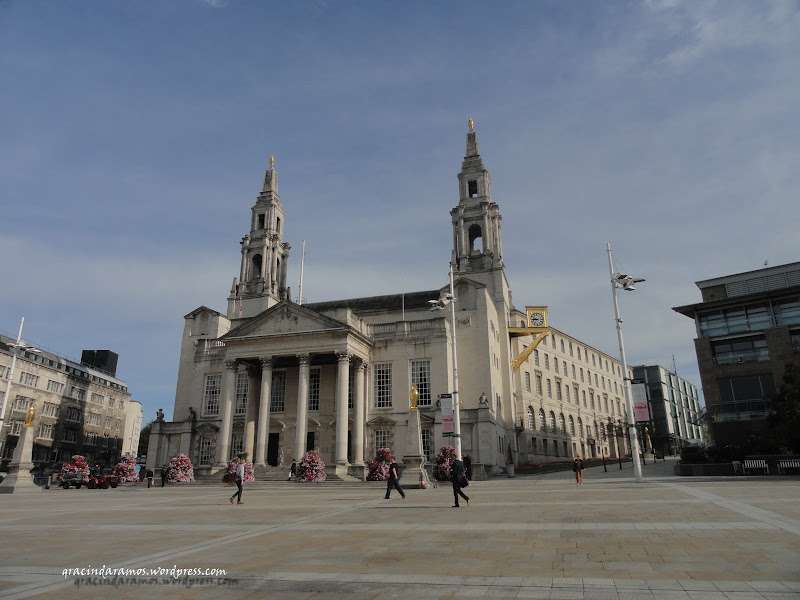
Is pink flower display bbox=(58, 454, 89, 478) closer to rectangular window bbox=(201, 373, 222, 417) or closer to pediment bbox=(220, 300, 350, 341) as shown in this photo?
rectangular window bbox=(201, 373, 222, 417)

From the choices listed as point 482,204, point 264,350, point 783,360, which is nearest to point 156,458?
point 264,350

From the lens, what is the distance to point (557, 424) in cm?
6969

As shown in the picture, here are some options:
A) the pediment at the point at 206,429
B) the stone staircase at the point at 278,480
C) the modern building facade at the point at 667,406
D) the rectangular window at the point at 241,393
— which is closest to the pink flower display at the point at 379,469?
the stone staircase at the point at 278,480

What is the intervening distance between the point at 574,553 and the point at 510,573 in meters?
1.85

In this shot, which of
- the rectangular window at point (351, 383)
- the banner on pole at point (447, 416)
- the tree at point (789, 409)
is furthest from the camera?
the rectangular window at point (351, 383)

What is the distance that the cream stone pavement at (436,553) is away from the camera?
6.92 m

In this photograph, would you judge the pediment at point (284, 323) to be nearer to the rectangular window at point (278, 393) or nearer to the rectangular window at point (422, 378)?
the rectangular window at point (278, 393)

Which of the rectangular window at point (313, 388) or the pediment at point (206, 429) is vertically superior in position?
the rectangular window at point (313, 388)

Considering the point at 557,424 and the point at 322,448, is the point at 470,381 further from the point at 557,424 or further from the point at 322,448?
the point at 557,424

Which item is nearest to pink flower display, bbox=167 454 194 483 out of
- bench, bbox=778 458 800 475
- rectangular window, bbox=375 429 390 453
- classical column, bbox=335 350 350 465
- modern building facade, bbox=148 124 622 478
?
modern building facade, bbox=148 124 622 478

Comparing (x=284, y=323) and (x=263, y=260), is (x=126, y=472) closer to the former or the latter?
(x=284, y=323)

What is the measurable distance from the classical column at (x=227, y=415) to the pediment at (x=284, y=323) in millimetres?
2658

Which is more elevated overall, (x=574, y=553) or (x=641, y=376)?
(x=641, y=376)

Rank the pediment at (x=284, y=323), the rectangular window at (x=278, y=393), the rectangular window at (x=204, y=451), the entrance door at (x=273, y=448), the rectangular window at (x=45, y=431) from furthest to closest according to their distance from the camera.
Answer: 1. the rectangular window at (x=45, y=431)
2. the rectangular window at (x=204, y=451)
3. the rectangular window at (x=278, y=393)
4. the entrance door at (x=273, y=448)
5. the pediment at (x=284, y=323)
